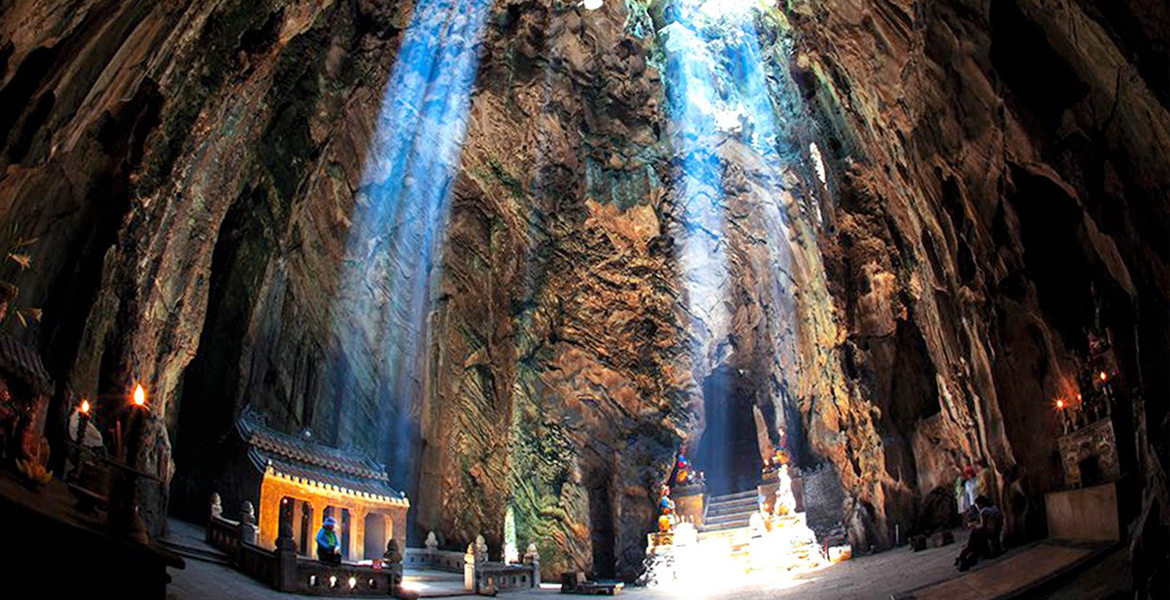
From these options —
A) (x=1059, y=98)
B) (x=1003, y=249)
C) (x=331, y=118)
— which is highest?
(x=331, y=118)

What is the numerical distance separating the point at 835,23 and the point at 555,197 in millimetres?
15733

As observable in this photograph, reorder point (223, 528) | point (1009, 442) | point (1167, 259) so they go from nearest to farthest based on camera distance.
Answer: point (1167, 259) < point (1009, 442) < point (223, 528)

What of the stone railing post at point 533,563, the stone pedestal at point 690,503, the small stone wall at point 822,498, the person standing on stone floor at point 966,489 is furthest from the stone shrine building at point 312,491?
the person standing on stone floor at point 966,489

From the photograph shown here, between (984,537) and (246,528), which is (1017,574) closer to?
(984,537)

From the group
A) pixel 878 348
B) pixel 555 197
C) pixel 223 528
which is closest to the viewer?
pixel 223 528

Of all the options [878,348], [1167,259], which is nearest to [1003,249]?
[1167,259]

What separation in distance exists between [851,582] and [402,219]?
21.2 meters

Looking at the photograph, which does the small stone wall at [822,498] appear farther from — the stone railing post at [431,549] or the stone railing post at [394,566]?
the stone railing post at [394,566]

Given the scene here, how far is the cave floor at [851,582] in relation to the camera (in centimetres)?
911

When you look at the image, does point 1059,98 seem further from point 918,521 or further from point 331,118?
point 331,118

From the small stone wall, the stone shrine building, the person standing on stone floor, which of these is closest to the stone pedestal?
the small stone wall

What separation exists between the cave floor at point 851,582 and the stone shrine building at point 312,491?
3344 millimetres

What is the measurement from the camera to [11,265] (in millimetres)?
11945

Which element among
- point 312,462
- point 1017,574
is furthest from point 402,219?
point 1017,574
